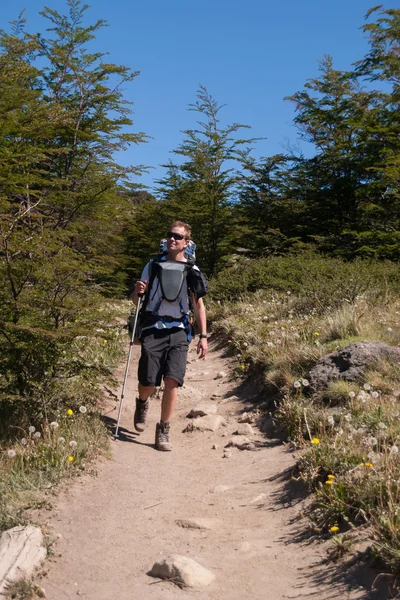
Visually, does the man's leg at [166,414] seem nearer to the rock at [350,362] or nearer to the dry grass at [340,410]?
the dry grass at [340,410]

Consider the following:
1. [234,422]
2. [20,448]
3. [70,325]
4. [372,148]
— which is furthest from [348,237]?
[20,448]

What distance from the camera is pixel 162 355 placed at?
5922mm

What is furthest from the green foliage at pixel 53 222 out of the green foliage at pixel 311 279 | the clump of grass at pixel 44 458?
the green foliage at pixel 311 279

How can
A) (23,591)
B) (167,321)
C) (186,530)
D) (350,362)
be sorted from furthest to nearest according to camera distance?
(350,362)
(167,321)
(186,530)
(23,591)

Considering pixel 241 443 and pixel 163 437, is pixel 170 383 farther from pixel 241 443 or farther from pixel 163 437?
pixel 241 443

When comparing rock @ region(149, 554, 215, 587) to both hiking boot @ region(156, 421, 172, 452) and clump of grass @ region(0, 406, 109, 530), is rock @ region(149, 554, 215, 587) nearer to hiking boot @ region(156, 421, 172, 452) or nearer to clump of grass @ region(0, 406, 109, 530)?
clump of grass @ region(0, 406, 109, 530)

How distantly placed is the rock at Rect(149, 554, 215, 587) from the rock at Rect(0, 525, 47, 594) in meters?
0.71

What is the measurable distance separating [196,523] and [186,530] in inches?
3.5

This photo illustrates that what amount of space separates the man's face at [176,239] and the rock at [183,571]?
10.6ft

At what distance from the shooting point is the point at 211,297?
45.6ft

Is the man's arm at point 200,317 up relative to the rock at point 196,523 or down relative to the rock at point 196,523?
up

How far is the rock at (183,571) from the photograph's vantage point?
3.34 meters

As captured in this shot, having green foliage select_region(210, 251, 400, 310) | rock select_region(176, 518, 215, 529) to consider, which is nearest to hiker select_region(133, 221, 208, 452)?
rock select_region(176, 518, 215, 529)

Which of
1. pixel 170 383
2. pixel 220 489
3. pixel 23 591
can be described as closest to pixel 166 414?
pixel 170 383
